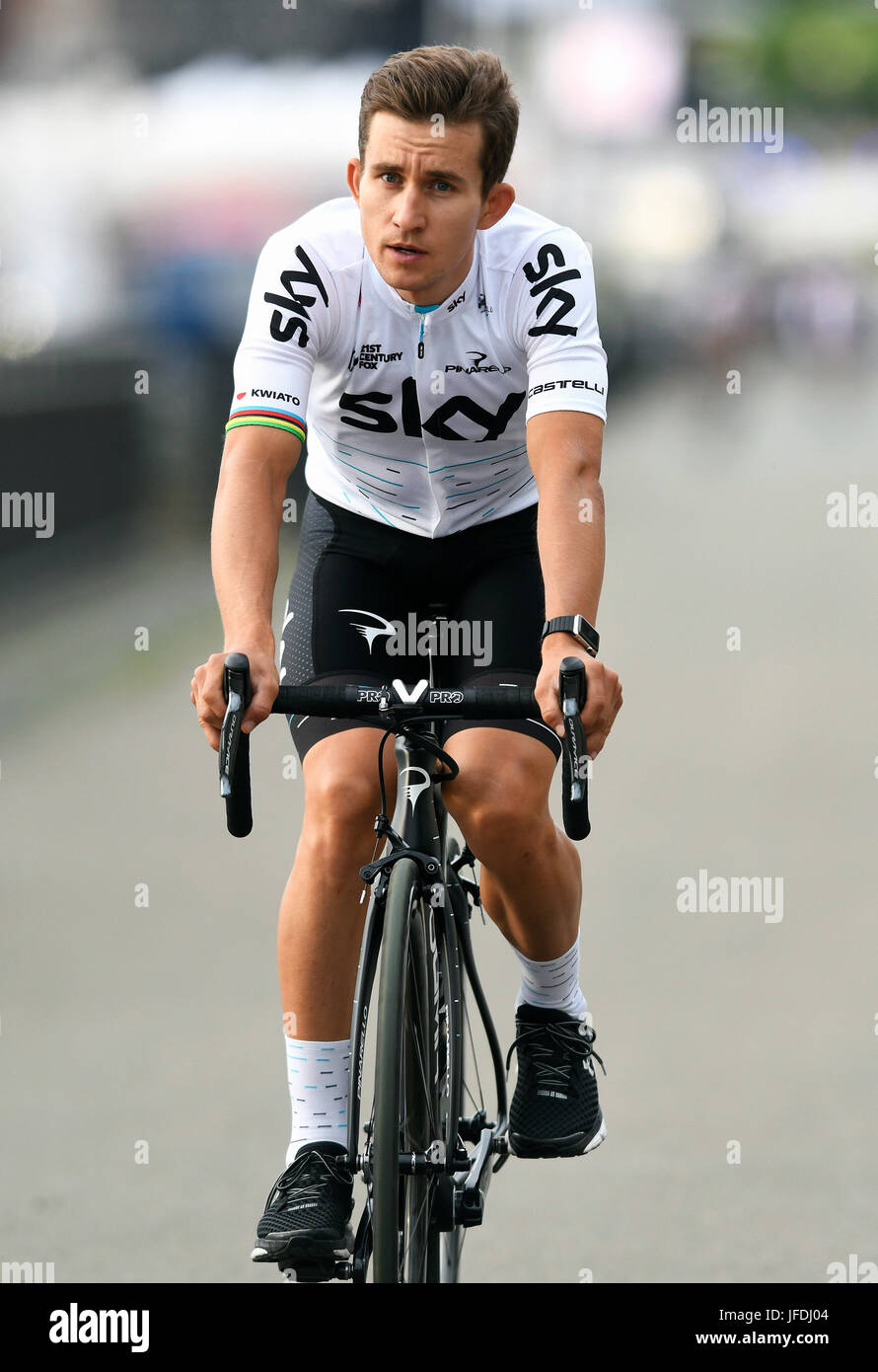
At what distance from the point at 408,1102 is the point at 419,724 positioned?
28.7 inches

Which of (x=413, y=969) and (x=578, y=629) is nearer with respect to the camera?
(x=578, y=629)

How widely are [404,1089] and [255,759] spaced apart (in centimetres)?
529

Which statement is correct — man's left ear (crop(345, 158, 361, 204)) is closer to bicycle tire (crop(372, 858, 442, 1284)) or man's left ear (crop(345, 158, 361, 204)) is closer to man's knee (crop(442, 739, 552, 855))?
man's knee (crop(442, 739, 552, 855))

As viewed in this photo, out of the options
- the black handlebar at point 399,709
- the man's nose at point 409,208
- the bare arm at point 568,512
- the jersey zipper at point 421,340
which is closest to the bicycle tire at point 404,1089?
the black handlebar at point 399,709

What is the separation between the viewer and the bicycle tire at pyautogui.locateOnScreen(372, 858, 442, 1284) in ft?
10.6

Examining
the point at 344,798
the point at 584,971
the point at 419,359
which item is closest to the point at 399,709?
the point at 344,798

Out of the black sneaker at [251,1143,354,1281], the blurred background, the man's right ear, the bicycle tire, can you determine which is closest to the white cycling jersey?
the man's right ear

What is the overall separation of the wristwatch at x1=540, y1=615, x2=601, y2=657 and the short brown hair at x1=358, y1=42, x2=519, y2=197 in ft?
2.83

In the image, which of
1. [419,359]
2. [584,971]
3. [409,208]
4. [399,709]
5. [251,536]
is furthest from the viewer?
[584,971]

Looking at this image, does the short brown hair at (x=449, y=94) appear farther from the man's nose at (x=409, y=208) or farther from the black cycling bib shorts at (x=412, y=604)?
the black cycling bib shorts at (x=412, y=604)

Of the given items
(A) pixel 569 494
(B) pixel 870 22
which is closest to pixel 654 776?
(A) pixel 569 494

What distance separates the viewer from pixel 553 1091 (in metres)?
4.13

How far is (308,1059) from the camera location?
3654 mm

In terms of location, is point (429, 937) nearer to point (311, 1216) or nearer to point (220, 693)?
point (311, 1216)
